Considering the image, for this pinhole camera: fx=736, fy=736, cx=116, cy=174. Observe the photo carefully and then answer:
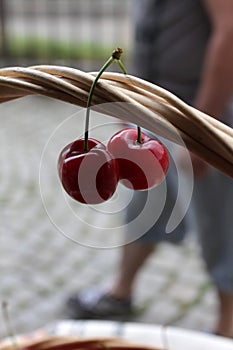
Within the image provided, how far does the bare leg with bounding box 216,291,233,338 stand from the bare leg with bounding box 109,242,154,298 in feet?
1.11

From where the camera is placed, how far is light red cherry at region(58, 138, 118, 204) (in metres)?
0.80

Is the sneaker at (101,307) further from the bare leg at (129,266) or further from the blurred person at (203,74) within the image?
the blurred person at (203,74)

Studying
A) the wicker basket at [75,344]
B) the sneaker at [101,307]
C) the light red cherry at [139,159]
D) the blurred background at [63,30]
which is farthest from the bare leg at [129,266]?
the blurred background at [63,30]

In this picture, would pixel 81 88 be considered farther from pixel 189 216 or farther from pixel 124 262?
pixel 124 262

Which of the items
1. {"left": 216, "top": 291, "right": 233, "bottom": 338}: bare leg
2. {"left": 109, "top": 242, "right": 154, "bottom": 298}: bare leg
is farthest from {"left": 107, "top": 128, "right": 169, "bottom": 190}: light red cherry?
{"left": 109, "top": 242, "right": 154, "bottom": 298}: bare leg

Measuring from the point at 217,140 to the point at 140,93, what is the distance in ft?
0.37

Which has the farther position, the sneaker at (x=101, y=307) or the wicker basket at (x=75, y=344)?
the sneaker at (x=101, y=307)

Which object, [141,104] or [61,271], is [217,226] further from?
[141,104]

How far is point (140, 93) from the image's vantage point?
0.83 metres

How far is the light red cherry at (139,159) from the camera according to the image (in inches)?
32.6

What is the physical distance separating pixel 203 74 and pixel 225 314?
78cm

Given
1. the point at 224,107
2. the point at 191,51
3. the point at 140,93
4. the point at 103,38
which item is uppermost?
the point at 103,38

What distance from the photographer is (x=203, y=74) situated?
203 centimetres

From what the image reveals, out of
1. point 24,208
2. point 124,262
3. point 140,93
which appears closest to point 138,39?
point 124,262
